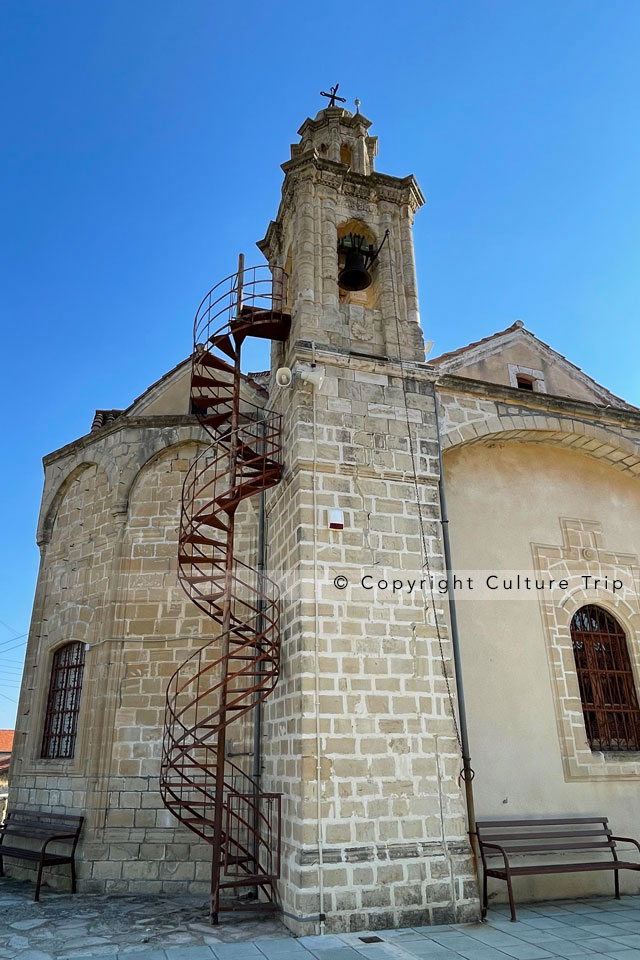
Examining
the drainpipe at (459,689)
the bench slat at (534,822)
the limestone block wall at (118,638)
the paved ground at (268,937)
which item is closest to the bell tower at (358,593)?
the drainpipe at (459,689)

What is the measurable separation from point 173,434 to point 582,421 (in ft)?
18.3

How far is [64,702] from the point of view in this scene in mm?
9109

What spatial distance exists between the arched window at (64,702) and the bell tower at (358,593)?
9.80 feet

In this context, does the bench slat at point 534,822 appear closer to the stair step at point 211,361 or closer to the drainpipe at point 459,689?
the drainpipe at point 459,689

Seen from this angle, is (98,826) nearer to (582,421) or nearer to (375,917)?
(375,917)

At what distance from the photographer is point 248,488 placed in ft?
24.7

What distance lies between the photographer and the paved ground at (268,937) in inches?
200

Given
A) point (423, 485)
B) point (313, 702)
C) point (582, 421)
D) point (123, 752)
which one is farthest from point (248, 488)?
point (582, 421)

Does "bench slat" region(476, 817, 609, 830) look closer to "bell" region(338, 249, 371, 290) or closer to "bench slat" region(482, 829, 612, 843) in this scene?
"bench slat" region(482, 829, 612, 843)

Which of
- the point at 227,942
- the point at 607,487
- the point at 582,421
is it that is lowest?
the point at 227,942

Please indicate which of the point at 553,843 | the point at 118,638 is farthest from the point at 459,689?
the point at 118,638

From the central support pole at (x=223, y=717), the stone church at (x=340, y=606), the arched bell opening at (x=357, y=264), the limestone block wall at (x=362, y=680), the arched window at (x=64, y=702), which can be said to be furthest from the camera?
the arched window at (x=64, y=702)

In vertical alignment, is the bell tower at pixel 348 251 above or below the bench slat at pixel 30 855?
above

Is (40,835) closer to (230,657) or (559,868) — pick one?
(230,657)
